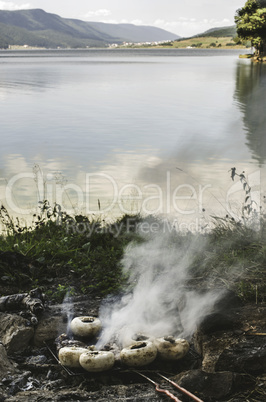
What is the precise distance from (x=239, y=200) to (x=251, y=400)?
13.7 feet

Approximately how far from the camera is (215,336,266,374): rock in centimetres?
297

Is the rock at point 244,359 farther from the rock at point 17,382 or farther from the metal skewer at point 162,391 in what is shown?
the rock at point 17,382

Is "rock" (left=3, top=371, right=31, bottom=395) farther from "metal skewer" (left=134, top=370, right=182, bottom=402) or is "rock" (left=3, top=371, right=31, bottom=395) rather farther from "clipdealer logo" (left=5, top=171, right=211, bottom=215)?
"clipdealer logo" (left=5, top=171, right=211, bottom=215)

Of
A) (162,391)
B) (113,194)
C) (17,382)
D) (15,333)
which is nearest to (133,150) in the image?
(113,194)

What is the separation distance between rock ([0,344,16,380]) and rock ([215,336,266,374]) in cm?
136

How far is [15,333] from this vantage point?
351 cm

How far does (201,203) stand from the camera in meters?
6.56

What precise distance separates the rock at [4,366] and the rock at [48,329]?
1.22 feet

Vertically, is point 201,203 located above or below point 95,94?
below

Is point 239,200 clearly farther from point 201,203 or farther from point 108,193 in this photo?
point 108,193

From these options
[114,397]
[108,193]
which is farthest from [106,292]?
[108,193]

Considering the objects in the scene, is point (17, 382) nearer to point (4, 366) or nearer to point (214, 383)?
point (4, 366)

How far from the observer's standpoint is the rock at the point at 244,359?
2.97 m

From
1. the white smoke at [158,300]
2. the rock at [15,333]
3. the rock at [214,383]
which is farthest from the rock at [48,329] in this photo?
the rock at [214,383]
